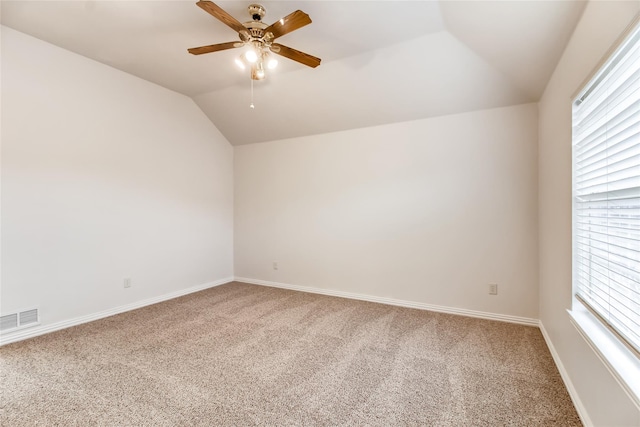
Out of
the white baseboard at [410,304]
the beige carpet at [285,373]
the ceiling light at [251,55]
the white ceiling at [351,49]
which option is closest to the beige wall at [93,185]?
the white ceiling at [351,49]

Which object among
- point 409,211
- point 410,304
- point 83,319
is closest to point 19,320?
point 83,319

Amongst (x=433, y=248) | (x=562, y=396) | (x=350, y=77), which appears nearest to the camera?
(x=562, y=396)

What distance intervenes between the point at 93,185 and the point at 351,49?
309 cm

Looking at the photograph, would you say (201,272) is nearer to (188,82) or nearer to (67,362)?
(67,362)

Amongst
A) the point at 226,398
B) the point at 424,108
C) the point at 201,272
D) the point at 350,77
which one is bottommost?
the point at 226,398

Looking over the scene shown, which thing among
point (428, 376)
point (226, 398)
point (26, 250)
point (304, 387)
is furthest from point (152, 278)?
point (428, 376)

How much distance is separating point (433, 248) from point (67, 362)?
3572 millimetres

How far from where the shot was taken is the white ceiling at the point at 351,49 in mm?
2105

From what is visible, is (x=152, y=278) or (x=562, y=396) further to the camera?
(x=152, y=278)

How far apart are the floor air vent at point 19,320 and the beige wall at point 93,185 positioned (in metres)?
0.05

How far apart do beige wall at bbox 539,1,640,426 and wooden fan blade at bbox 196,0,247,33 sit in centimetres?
206

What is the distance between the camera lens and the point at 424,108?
10.5 feet

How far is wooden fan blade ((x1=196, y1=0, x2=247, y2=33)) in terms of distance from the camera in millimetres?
1733

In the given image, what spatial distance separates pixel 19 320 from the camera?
2.57 metres
